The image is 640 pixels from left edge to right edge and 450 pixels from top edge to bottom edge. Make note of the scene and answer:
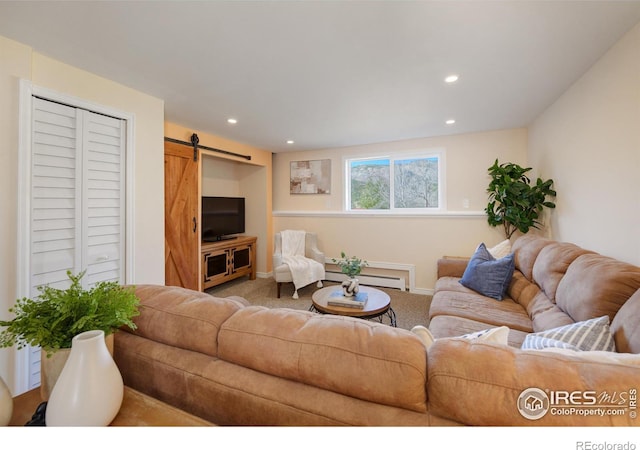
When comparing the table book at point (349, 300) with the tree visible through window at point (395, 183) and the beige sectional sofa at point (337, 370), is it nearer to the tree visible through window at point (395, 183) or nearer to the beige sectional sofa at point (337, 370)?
the beige sectional sofa at point (337, 370)

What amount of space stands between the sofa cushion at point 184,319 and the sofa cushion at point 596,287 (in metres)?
1.73

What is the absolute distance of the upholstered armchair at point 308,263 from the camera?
363 centimetres

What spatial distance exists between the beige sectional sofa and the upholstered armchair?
99.1 inches

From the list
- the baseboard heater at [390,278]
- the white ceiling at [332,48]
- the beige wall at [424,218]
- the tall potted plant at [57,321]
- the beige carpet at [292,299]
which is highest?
the white ceiling at [332,48]

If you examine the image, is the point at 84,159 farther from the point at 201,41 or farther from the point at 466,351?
the point at 466,351

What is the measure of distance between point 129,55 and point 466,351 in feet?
8.18

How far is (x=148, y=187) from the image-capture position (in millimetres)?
2436

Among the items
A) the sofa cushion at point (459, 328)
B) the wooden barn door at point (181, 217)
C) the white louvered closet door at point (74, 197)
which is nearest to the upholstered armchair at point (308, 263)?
the wooden barn door at point (181, 217)

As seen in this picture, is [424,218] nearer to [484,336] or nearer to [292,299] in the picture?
[292,299]

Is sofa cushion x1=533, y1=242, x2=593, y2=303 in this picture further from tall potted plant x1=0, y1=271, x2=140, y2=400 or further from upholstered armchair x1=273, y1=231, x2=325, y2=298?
upholstered armchair x1=273, y1=231, x2=325, y2=298

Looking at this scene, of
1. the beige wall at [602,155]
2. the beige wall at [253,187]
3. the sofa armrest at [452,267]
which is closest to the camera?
the beige wall at [602,155]

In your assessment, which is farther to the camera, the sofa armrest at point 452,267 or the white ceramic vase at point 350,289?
the sofa armrest at point 452,267

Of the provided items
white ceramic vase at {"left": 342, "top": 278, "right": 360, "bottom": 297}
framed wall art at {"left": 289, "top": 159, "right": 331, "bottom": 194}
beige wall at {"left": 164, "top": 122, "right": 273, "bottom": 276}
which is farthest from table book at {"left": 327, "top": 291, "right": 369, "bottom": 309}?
beige wall at {"left": 164, "top": 122, "right": 273, "bottom": 276}
